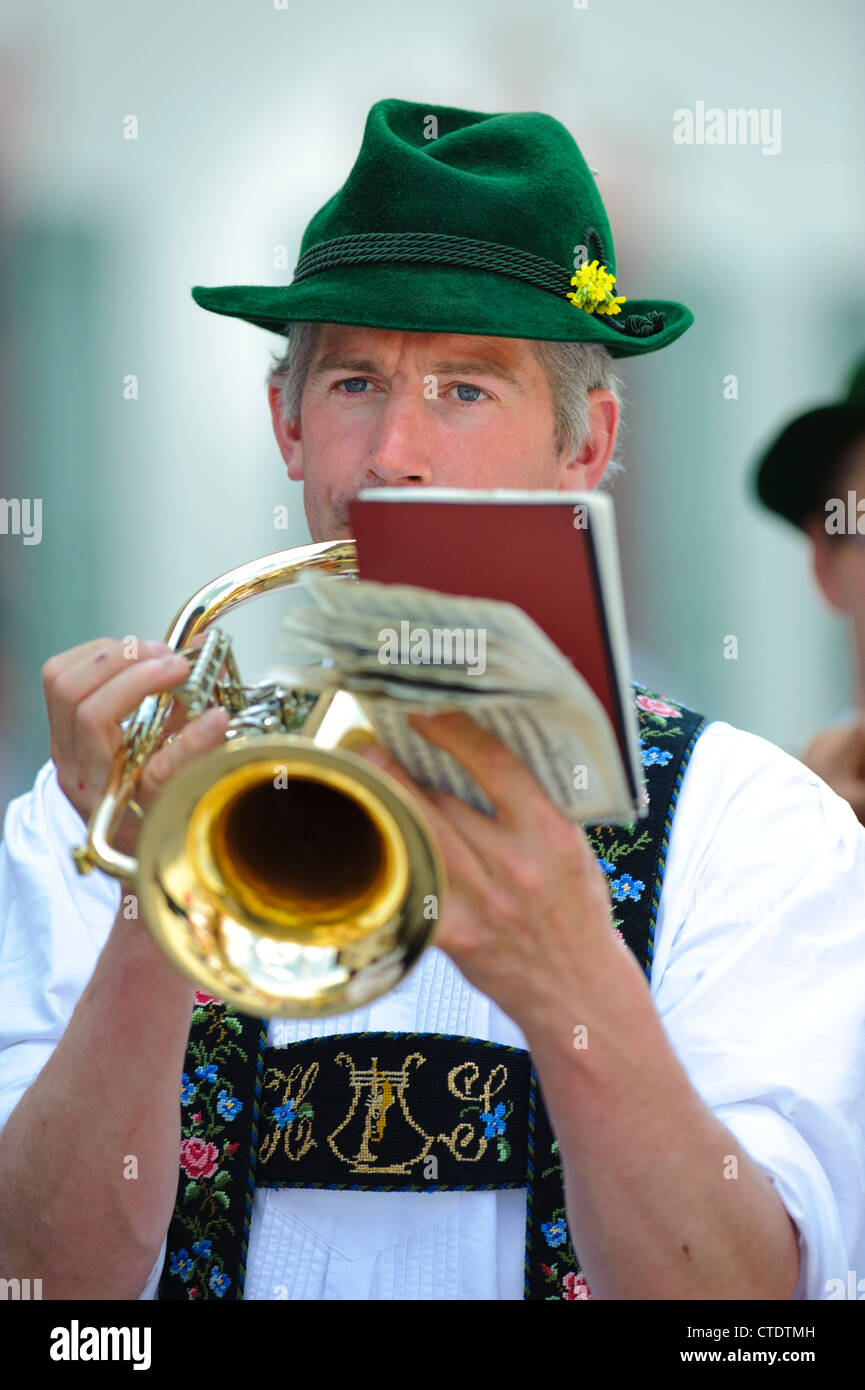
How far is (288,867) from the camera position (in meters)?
1.63

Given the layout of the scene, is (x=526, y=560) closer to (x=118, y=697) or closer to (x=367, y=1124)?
(x=118, y=697)

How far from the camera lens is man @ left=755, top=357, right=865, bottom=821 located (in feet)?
12.2

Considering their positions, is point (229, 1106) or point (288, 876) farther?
point (229, 1106)

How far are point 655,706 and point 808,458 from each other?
1.63 m

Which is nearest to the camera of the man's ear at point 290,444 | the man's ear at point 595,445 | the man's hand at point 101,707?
the man's hand at point 101,707

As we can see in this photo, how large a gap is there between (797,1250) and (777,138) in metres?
5.17

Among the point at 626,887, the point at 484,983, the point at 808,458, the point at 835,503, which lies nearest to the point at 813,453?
the point at 808,458

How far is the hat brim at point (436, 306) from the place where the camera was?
229cm

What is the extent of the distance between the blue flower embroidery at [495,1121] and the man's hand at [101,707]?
640 mm

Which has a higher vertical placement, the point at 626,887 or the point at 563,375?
the point at 563,375

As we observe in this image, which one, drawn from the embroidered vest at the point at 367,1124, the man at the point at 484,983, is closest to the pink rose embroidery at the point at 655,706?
the man at the point at 484,983

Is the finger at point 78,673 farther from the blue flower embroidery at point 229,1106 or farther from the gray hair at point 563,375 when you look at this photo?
the gray hair at point 563,375
